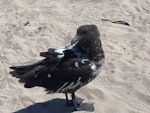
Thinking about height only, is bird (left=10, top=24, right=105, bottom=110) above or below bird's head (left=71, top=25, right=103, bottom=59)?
below

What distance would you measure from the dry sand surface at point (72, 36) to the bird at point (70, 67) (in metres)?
0.55

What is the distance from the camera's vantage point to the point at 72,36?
746cm

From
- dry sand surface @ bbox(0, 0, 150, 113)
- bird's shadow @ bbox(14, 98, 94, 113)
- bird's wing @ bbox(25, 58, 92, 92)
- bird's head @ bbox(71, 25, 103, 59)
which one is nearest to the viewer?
bird's wing @ bbox(25, 58, 92, 92)

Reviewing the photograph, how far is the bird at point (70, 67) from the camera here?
212 inches

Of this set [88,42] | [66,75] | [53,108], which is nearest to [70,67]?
[66,75]

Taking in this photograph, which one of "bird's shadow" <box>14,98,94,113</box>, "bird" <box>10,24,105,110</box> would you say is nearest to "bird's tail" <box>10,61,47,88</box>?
"bird" <box>10,24,105,110</box>

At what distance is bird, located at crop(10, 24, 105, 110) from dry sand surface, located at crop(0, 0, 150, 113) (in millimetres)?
551

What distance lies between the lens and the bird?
538 cm

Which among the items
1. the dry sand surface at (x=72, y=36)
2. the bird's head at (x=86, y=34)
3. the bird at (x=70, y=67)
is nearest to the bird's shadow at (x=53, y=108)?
the dry sand surface at (x=72, y=36)

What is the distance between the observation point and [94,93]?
6066 millimetres

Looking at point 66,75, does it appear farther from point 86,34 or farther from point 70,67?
point 86,34

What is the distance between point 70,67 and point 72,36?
2132mm

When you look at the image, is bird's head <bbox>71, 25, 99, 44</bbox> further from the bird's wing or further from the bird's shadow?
the bird's shadow

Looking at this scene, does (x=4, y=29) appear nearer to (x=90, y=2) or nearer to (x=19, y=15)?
(x=19, y=15)
